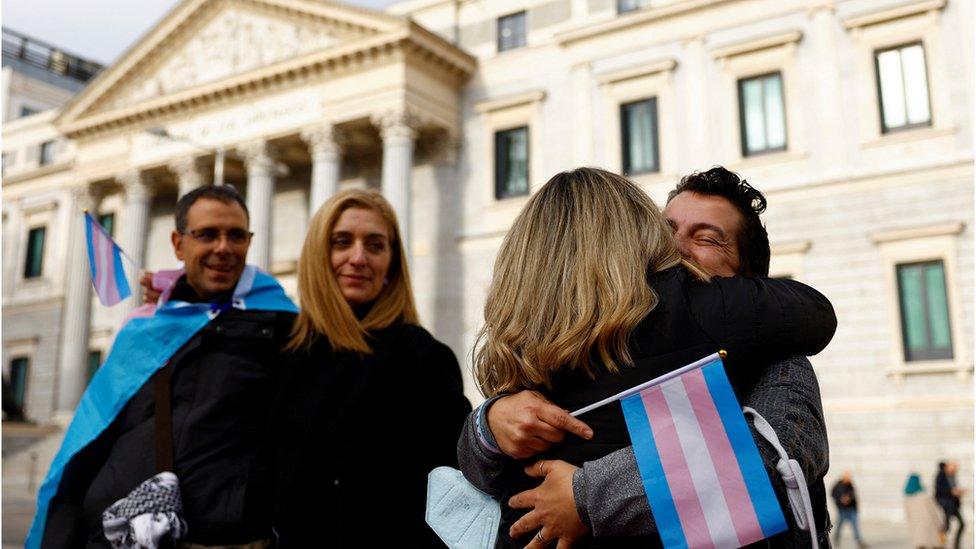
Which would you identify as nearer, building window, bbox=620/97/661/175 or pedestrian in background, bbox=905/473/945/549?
pedestrian in background, bbox=905/473/945/549

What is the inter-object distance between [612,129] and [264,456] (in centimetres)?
1847

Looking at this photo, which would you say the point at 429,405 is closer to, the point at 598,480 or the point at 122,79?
Answer: the point at 598,480

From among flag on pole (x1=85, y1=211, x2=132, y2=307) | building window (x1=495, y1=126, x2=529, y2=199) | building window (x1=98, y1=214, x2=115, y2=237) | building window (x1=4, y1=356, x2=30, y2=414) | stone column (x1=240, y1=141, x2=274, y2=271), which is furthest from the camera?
building window (x1=4, y1=356, x2=30, y2=414)

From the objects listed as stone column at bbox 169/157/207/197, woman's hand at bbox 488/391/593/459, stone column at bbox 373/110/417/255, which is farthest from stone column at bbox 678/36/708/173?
woman's hand at bbox 488/391/593/459

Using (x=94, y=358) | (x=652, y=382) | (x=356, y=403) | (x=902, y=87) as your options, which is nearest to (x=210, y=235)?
(x=356, y=403)

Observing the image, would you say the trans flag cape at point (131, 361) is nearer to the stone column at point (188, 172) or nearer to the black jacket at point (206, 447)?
the black jacket at point (206, 447)

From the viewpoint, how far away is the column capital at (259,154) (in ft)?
78.3

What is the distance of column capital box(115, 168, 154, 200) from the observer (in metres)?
26.8

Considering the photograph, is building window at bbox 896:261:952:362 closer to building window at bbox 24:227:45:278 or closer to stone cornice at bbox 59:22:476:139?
stone cornice at bbox 59:22:476:139

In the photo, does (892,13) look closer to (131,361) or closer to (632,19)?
(632,19)

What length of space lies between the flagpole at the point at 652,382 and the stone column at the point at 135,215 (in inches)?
1058

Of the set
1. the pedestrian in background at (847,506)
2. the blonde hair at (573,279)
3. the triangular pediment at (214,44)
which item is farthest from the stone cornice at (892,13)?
the blonde hair at (573,279)

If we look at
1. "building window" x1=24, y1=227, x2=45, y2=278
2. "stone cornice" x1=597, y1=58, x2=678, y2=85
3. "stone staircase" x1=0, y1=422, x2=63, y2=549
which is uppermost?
"stone cornice" x1=597, y1=58, x2=678, y2=85

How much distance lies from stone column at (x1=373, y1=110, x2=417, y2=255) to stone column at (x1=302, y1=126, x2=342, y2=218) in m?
1.74
